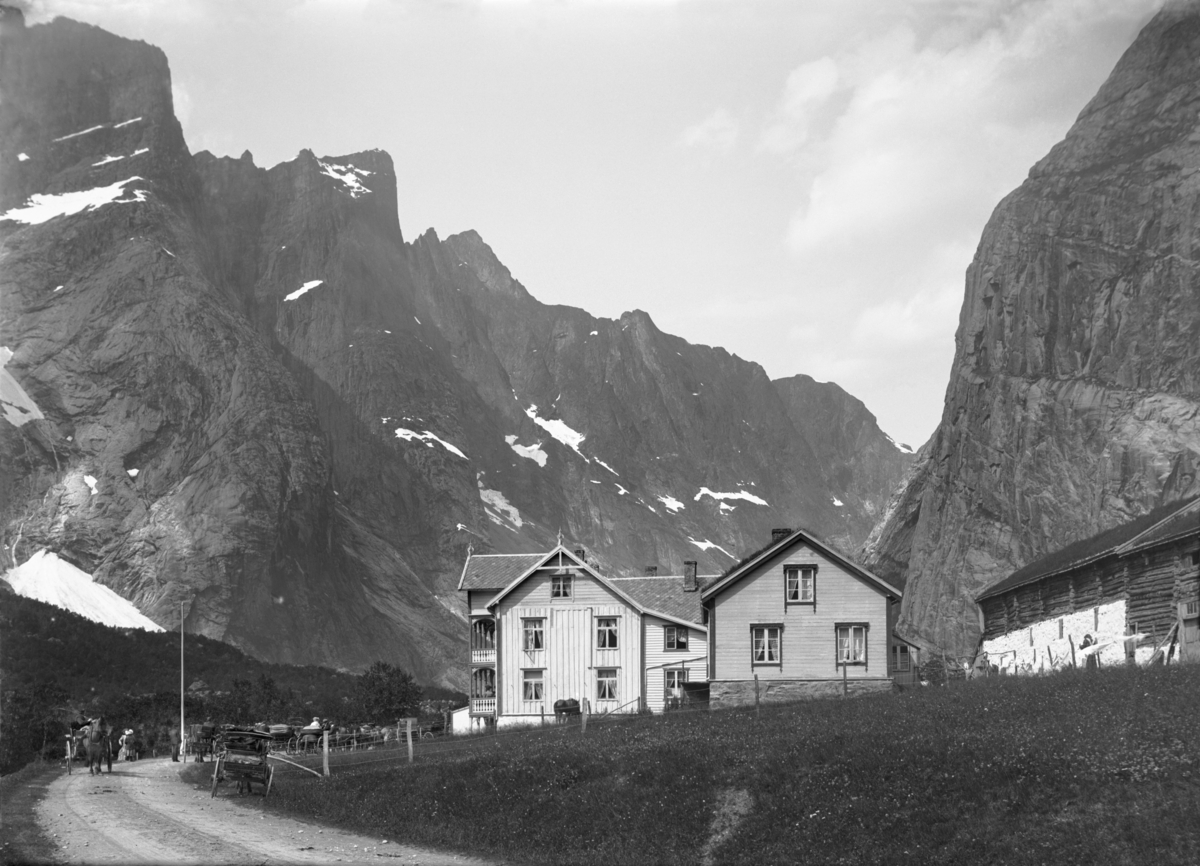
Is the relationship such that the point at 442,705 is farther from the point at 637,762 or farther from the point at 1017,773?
the point at 1017,773

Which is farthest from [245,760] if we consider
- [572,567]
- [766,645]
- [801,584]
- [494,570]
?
[494,570]

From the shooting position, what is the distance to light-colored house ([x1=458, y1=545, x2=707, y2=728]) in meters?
75.1

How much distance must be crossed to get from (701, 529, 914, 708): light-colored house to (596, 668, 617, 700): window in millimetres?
18139

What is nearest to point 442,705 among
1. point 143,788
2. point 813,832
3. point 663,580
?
A: point 663,580

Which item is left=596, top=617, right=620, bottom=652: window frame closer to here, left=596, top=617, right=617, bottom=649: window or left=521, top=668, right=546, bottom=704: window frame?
left=596, top=617, right=617, bottom=649: window

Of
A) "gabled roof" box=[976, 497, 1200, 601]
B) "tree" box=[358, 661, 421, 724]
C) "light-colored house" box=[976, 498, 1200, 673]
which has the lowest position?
"tree" box=[358, 661, 421, 724]

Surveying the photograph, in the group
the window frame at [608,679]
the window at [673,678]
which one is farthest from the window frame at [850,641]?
the window frame at [608,679]

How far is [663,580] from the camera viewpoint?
81.5 metres

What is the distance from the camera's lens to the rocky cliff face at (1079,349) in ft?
527

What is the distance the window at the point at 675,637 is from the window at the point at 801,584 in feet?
61.0

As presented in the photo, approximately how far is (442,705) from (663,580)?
33593 millimetres

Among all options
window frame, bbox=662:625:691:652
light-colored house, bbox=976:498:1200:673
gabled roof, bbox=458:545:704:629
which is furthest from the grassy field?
window frame, bbox=662:625:691:652

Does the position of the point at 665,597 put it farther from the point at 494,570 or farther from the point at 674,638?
the point at 494,570

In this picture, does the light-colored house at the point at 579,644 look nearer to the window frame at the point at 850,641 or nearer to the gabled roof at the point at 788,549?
the gabled roof at the point at 788,549
